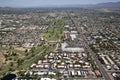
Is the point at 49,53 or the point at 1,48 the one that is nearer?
the point at 49,53

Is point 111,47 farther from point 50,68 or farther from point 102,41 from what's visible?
point 50,68

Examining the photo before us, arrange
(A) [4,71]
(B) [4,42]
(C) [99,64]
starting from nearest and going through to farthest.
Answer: (A) [4,71] < (C) [99,64] < (B) [4,42]

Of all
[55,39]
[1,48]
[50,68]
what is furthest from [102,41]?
[1,48]

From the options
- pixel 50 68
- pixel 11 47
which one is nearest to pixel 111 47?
pixel 50 68

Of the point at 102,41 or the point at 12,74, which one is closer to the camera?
the point at 12,74

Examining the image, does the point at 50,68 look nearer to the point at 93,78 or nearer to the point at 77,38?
the point at 93,78

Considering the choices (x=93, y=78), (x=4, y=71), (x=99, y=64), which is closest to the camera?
(x=93, y=78)

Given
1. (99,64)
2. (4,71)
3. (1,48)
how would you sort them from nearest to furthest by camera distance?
(4,71), (99,64), (1,48)

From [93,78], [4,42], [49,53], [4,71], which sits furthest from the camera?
[4,42]
